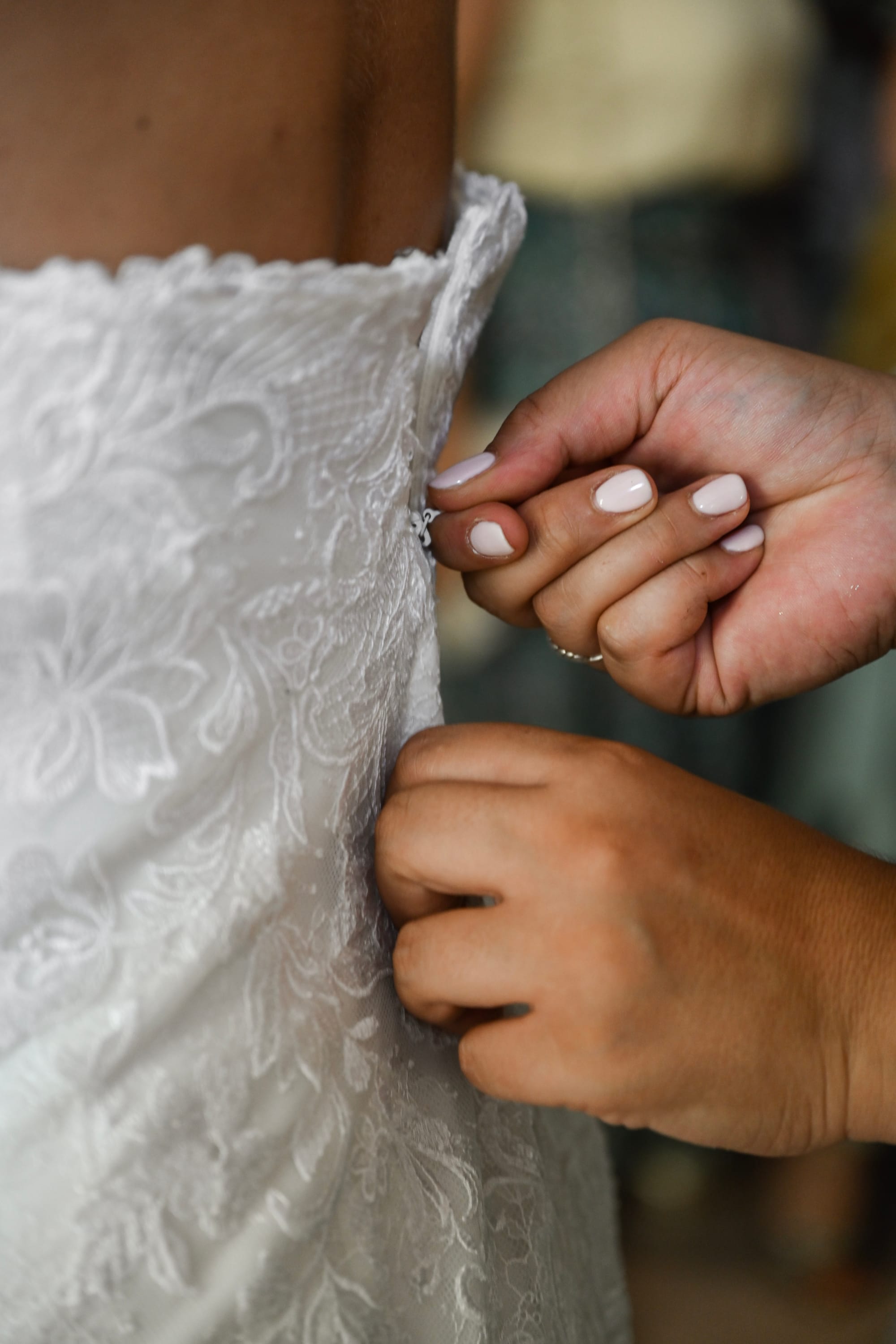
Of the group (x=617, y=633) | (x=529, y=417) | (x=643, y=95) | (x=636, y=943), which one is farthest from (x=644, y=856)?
(x=643, y=95)

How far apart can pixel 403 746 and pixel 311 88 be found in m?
0.36

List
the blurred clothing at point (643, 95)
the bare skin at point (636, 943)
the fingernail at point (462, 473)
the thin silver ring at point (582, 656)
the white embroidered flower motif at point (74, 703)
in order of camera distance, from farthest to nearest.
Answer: the blurred clothing at point (643, 95) < the thin silver ring at point (582, 656) < the fingernail at point (462, 473) < the bare skin at point (636, 943) < the white embroidered flower motif at point (74, 703)

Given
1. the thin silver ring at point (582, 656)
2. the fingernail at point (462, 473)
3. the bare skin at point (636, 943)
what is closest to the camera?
the bare skin at point (636, 943)

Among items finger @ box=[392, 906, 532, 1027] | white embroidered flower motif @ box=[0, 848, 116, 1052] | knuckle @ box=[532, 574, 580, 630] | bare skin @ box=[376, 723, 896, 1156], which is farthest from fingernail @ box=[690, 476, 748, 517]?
white embroidered flower motif @ box=[0, 848, 116, 1052]

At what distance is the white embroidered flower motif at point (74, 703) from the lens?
43cm

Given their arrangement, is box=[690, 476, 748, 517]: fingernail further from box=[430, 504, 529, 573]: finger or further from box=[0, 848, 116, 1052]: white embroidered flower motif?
box=[0, 848, 116, 1052]: white embroidered flower motif

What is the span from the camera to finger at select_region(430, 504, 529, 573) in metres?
0.75

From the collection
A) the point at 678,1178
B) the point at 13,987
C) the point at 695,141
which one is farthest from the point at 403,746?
the point at 678,1178

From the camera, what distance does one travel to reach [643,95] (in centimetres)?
180

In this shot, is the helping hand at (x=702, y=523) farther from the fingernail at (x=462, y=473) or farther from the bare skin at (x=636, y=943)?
the bare skin at (x=636, y=943)

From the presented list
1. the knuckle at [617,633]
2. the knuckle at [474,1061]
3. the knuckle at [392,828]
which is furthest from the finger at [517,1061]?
the knuckle at [617,633]

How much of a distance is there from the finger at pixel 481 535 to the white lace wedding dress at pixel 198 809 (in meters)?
0.17

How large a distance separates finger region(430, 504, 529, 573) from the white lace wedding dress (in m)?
0.17

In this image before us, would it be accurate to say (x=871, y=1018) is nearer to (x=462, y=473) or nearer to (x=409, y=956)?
(x=409, y=956)
